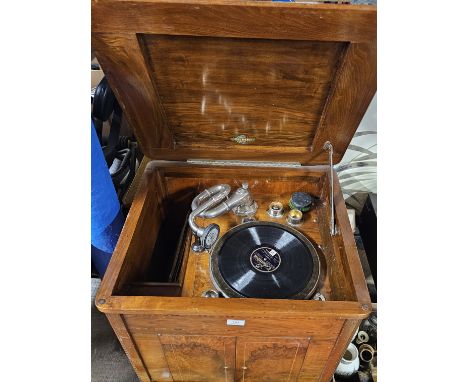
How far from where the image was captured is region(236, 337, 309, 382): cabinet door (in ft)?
3.45

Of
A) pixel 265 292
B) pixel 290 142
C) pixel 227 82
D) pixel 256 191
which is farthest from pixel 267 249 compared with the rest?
pixel 227 82

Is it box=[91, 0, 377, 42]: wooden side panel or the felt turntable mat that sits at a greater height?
box=[91, 0, 377, 42]: wooden side panel

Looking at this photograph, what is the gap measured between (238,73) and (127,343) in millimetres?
901

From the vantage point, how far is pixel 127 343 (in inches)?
41.4

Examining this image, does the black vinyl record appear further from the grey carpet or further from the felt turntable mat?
the grey carpet

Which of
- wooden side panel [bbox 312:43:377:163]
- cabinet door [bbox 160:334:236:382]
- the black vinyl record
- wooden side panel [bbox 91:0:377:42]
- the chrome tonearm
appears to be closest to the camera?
wooden side panel [bbox 91:0:377:42]

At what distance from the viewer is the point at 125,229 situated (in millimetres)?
1144

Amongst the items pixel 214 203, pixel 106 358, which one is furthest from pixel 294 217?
pixel 106 358

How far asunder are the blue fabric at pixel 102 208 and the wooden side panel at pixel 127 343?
414mm

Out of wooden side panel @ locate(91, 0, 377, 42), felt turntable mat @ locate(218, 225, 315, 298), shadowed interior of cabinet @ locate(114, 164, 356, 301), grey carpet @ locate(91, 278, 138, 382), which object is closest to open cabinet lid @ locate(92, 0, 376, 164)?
wooden side panel @ locate(91, 0, 377, 42)

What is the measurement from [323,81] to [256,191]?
62cm

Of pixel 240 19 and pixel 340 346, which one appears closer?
pixel 240 19

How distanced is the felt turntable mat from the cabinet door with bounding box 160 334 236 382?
18 centimetres

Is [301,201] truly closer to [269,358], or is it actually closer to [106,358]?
[269,358]
